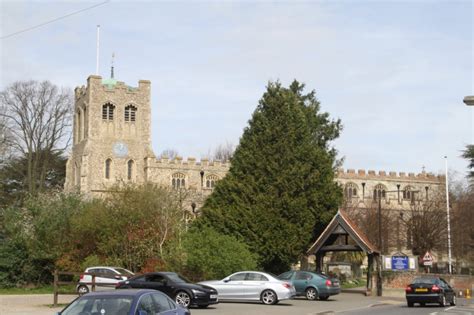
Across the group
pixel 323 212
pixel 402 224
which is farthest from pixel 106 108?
pixel 323 212

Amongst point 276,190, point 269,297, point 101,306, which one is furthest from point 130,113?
point 101,306

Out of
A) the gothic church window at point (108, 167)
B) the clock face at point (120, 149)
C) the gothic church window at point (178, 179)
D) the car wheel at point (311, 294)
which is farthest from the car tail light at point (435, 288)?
the gothic church window at point (178, 179)

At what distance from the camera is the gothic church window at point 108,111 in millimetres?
75188

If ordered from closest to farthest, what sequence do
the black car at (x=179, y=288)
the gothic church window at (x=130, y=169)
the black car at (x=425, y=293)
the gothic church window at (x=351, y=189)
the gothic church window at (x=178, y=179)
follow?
the black car at (x=179, y=288) < the black car at (x=425, y=293) < the gothic church window at (x=130, y=169) < the gothic church window at (x=178, y=179) < the gothic church window at (x=351, y=189)

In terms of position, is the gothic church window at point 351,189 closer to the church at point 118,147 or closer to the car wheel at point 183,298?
the church at point 118,147

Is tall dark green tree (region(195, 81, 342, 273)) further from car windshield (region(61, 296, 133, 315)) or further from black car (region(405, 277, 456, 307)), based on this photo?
car windshield (region(61, 296, 133, 315))

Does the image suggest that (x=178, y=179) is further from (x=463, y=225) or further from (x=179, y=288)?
(x=179, y=288)

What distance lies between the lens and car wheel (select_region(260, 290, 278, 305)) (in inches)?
1068

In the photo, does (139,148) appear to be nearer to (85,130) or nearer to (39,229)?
(85,130)

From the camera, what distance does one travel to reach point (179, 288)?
2348cm

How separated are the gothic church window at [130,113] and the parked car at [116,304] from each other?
6526 centimetres

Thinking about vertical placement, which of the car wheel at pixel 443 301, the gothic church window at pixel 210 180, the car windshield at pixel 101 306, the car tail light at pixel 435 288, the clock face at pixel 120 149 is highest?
the clock face at pixel 120 149

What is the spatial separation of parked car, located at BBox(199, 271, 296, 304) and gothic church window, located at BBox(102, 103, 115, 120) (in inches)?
1984

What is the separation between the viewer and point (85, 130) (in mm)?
74812
